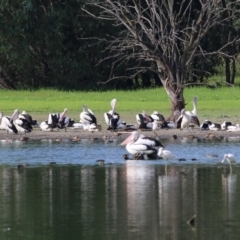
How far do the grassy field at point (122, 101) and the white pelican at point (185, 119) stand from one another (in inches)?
121

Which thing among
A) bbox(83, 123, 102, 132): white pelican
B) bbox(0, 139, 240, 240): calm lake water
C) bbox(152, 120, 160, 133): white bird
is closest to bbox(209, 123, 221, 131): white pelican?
bbox(152, 120, 160, 133): white bird

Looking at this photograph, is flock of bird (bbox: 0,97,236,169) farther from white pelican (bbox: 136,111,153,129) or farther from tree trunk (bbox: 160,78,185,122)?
tree trunk (bbox: 160,78,185,122)

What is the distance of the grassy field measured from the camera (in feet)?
91.1

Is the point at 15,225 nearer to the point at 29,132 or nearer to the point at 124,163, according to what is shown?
the point at 124,163

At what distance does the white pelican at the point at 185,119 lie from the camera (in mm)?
21906

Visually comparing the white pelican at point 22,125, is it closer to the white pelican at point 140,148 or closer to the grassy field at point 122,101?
the grassy field at point 122,101

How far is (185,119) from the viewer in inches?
864

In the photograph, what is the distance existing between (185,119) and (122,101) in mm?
9646

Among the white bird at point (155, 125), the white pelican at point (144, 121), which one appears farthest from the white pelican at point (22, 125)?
the white bird at point (155, 125)

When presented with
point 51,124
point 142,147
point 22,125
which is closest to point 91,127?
point 51,124

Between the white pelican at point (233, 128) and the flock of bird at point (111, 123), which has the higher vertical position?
the flock of bird at point (111, 123)

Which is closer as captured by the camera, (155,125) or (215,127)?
(215,127)

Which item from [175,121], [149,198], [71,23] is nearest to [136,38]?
[175,121]

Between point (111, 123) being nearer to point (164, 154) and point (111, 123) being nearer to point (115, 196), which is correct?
point (164, 154)
